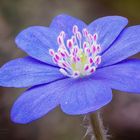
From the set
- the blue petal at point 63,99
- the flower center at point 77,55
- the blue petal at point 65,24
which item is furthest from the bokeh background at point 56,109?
the blue petal at point 63,99

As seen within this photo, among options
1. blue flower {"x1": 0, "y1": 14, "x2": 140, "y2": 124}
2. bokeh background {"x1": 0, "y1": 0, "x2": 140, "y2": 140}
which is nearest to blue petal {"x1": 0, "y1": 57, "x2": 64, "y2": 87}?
blue flower {"x1": 0, "y1": 14, "x2": 140, "y2": 124}

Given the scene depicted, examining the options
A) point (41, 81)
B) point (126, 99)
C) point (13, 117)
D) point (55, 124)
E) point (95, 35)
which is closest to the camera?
point (13, 117)

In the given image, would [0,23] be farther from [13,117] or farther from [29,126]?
[13,117]

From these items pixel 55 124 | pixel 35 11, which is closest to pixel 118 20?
pixel 55 124

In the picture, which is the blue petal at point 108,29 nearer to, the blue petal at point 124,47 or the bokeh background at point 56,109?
the blue petal at point 124,47

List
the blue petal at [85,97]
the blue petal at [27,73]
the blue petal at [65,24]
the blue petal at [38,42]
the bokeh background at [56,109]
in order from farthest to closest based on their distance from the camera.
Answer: the bokeh background at [56,109] < the blue petal at [65,24] < the blue petal at [38,42] < the blue petal at [27,73] < the blue petal at [85,97]

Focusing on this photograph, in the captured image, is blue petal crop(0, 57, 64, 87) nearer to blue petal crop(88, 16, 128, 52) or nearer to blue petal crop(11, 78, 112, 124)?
blue petal crop(11, 78, 112, 124)

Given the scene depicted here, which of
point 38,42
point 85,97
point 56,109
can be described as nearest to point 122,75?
point 85,97
